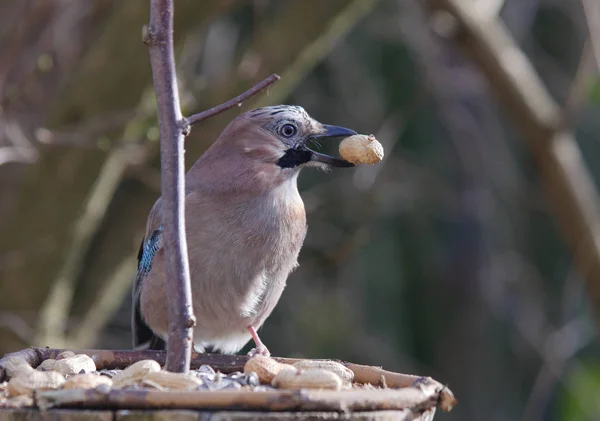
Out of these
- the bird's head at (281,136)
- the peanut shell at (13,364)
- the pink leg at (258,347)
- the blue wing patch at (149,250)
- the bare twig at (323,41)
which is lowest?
the pink leg at (258,347)

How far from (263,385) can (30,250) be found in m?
2.84

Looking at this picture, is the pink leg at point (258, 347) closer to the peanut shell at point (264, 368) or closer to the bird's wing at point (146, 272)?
the bird's wing at point (146, 272)

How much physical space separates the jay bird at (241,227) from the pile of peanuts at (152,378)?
93 centimetres

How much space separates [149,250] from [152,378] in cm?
184

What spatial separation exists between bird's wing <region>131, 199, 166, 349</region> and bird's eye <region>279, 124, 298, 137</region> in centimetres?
57

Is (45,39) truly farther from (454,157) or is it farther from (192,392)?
(454,157)

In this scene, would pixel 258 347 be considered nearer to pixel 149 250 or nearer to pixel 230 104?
pixel 149 250

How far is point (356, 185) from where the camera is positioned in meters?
5.79

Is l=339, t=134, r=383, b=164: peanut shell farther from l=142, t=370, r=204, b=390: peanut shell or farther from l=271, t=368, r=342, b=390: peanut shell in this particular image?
l=142, t=370, r=204, b=390: peanut shell

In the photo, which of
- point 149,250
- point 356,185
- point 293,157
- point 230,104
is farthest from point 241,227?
point 356,185

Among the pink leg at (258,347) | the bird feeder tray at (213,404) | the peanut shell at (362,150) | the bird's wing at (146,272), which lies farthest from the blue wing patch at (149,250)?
the bird feeder tray at (213,404)

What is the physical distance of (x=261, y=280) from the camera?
3.73 m

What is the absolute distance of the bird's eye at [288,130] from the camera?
12.5 ft

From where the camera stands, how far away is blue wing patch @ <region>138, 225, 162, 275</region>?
12.7ft
